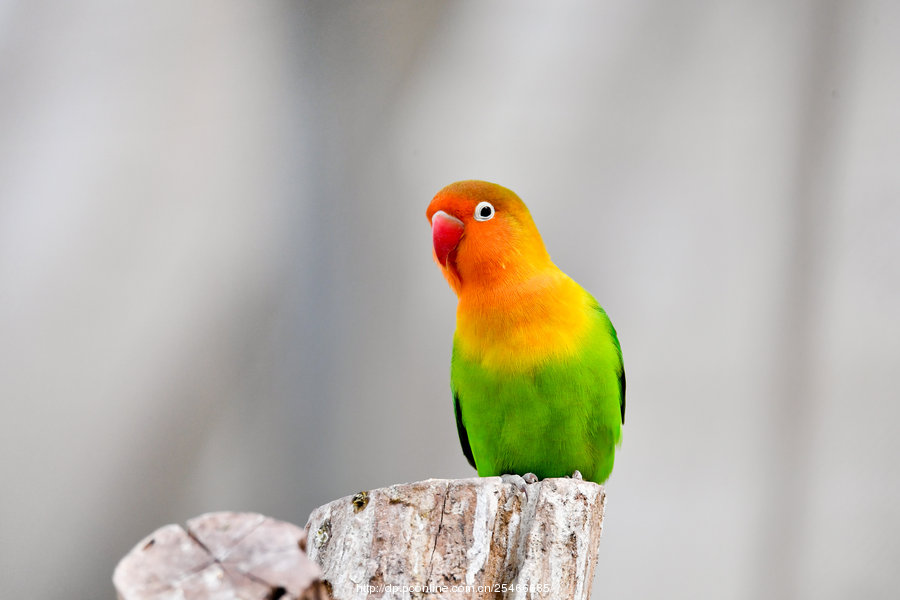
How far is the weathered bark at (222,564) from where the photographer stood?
1005 mm

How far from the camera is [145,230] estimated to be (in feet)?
11.0

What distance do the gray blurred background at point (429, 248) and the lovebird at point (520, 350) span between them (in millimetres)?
1329

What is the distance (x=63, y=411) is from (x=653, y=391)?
2.87 metres

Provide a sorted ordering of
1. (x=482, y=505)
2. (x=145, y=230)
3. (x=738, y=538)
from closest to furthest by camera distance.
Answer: (x=482, y=505), (x=145, y=230), (x=738, y=538)

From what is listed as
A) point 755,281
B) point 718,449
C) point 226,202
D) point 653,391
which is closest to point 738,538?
point 718,449

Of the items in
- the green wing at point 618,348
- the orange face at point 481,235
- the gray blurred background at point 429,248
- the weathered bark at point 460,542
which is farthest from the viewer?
the gray blurred background at point 429,248

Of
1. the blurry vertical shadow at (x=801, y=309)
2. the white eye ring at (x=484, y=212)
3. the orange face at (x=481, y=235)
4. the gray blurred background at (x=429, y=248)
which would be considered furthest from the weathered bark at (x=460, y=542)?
the blurry vertical shadow at (x=801, y=309)

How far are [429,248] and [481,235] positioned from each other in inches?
54.0

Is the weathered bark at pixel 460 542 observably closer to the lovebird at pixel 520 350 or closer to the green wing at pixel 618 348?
the lovebird at pixel 520 350

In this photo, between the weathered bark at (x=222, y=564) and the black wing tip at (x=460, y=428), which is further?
the black wing tip at (x=460, y=428)

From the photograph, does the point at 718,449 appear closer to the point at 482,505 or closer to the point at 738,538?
the point at 738,538

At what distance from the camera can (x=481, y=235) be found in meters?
2.38

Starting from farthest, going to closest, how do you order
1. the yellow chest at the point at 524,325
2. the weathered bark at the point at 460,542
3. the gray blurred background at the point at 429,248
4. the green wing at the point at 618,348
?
the gray blurred background at the point at 429,248 → the green wing at the point at 618,348 → the yellow chest at the point at 524,325 → the weathered bark at the point at 460,542

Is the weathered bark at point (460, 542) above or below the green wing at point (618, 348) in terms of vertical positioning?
below
